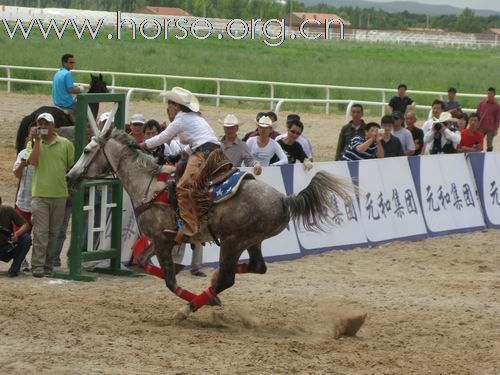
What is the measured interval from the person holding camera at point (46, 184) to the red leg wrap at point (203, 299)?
2.35 meters

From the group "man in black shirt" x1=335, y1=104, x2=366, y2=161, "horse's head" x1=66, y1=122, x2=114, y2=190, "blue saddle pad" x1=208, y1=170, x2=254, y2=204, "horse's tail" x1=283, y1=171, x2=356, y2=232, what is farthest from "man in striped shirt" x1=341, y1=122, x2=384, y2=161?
"blue saddle pad" x1=208, y1=170, x2=254, y2=204

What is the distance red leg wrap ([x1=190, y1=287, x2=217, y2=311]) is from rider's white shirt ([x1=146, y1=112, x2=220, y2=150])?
4.58 feet

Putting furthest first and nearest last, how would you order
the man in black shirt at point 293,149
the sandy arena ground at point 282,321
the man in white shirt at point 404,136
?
the man in white shirt at point 404,136 → the man in black shirt at point 293,149 → the sandy arena ground at point 282,321

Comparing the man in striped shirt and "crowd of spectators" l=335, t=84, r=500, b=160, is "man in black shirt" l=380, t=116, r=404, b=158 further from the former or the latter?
the man in striped shirt

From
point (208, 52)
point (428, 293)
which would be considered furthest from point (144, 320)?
point (208, 52)

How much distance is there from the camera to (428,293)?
39.2 feet

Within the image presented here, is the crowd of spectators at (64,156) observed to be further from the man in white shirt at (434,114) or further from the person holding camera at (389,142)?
the man in white shirt at (434,114)

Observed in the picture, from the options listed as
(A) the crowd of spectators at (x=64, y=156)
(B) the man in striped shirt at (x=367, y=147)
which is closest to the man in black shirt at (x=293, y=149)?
(A) the crowd of spectators at (x=64, y=156)

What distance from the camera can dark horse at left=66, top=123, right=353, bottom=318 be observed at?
971cm

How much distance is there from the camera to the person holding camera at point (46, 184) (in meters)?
11.2

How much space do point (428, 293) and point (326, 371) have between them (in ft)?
13.6

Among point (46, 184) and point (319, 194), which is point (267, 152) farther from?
point (319, 194)

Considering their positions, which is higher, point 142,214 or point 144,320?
point 142,214

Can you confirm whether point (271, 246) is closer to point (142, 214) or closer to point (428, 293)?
point (428, 293)
